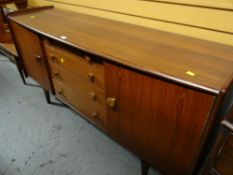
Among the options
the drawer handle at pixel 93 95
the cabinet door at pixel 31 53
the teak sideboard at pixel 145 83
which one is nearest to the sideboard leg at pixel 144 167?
the teak sideboard at pixel 145 83

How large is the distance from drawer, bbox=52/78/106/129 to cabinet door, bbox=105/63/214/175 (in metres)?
0.12

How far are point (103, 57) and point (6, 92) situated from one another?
1646mm

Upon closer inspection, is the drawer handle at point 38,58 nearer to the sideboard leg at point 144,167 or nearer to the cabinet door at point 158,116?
the cabinet door at point 158,116

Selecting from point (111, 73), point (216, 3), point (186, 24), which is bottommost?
point (111, 73)

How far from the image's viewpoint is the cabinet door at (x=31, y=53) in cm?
146

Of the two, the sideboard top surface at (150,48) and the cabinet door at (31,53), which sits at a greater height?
the sideboard top surface at (150,48)

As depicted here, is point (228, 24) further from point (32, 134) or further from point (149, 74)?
point (32, 134)

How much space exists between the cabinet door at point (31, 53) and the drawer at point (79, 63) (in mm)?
118

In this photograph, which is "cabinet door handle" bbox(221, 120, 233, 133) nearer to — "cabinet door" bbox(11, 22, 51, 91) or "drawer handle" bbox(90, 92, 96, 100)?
"drawer handle" bbox(90, 92, 96, 100)

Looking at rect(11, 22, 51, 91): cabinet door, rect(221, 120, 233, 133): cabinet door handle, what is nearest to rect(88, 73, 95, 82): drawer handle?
rect(11, 22, 51, 91): cabinet door

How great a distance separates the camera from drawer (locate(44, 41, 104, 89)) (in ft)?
3.56

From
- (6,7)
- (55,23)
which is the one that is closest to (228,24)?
(55,23)

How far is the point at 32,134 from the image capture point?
161 centimetres

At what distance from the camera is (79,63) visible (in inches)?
46.7
